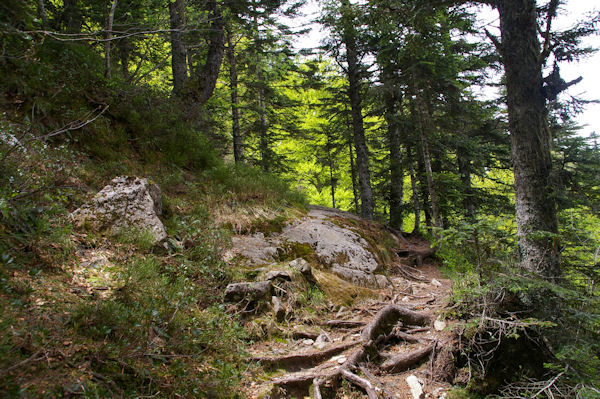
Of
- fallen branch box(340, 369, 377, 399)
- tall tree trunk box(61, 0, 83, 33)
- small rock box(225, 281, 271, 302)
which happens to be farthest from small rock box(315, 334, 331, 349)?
tall tree trunk box(61, 0, 83, 33)

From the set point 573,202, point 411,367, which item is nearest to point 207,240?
point 411,367

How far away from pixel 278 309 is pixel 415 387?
200 cm

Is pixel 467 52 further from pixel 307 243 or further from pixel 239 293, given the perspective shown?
pixel 239 293

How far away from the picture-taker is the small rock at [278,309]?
14.0ft

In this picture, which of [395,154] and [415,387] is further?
[395,154]

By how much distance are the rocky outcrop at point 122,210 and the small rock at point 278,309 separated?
6.28 feet

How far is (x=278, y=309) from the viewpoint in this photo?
4316mm

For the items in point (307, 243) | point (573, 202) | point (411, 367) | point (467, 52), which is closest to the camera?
point (411, 367)

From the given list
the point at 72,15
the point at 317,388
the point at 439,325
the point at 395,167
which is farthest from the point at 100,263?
the point at 395,167

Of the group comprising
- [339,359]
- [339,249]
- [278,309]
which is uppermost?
[339,249]

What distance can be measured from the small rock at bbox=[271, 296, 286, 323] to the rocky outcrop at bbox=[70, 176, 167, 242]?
6.28 feet

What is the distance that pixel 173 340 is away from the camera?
262 centimetres

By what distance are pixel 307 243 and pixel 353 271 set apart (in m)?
1.25

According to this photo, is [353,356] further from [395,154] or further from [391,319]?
[395,154]
